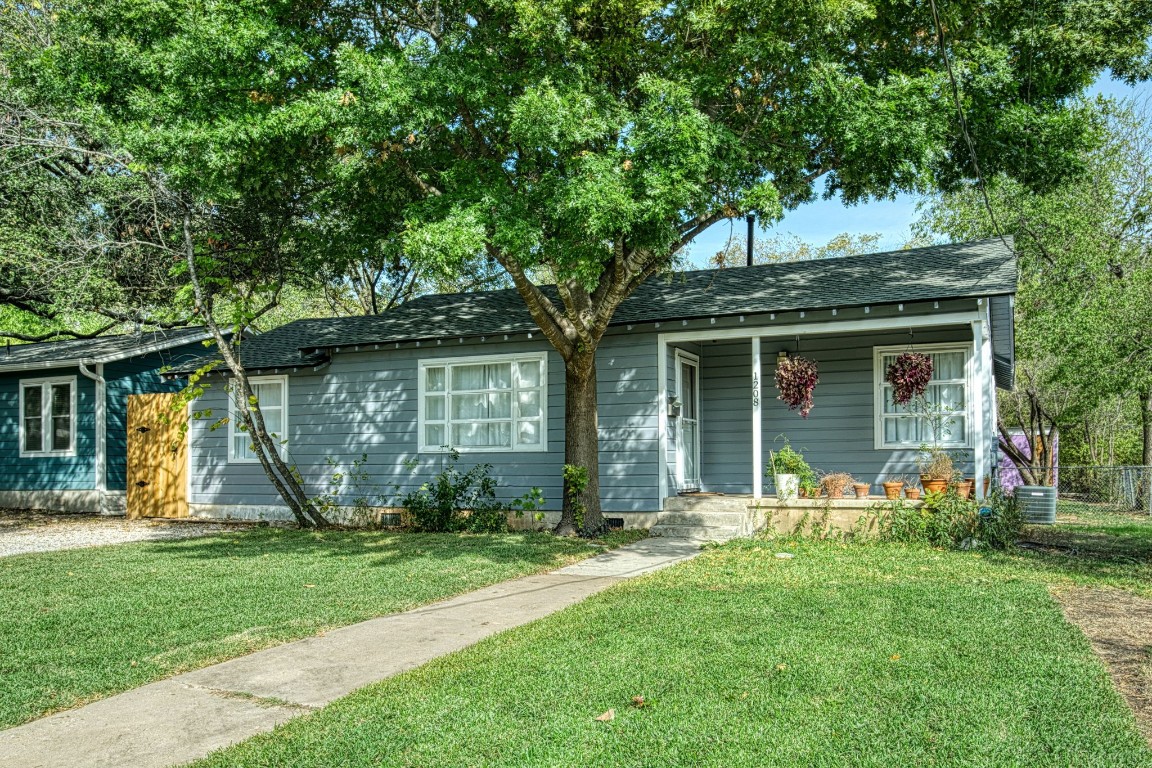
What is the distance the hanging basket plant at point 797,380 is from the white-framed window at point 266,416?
27.6 feet

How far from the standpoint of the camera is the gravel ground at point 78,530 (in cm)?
1172

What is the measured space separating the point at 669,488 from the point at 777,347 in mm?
2798

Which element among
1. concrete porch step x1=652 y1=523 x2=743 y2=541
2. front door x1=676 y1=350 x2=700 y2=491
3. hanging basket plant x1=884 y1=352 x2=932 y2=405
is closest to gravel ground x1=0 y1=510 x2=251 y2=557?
concrete porch step x1=652 y1=523 x2=743 y2=541

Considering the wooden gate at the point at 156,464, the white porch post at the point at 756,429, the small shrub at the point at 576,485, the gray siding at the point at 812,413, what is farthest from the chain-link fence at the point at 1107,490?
the wooden gate at the point at 156,464

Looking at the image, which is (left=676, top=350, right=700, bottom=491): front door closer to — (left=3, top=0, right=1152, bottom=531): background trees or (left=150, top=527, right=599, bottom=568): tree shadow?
(left=3, top=0, right=1152, bottom=531): background trees

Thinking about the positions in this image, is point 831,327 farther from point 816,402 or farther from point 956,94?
point 956,94

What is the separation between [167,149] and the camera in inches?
360

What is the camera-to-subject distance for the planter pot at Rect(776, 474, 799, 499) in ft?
36.0

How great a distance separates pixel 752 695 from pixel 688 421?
8.61 metres

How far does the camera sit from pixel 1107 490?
821 inches

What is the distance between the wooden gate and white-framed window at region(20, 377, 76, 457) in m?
1.99

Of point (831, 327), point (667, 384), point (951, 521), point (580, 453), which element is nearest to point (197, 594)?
point (580, 453)

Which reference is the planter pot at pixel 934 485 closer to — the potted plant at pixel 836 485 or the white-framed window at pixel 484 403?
the potted plant at pixel 836 485

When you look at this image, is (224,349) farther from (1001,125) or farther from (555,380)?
(1001,125)
